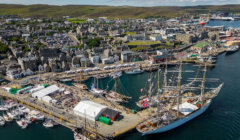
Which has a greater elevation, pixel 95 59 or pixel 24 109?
pixel 95 59

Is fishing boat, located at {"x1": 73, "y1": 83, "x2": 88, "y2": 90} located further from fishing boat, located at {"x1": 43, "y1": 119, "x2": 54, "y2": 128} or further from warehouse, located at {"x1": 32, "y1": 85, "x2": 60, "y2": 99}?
fishing boat, located at {"x1": 43, "y1": 119, "x2": 54, "y2": 128}

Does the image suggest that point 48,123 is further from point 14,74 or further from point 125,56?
point 125,56

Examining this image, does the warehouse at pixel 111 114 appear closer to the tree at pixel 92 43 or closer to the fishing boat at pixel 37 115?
the fishing boat at pixel 37 115

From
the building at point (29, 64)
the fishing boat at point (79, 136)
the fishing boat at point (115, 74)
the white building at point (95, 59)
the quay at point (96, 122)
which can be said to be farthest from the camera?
the white building at point (95, 59)

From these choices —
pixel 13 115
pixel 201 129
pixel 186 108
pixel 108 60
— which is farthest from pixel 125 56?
pixel 13 115

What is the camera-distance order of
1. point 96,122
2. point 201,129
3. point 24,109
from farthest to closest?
point 24,109 < point 96,122 < point 201,129

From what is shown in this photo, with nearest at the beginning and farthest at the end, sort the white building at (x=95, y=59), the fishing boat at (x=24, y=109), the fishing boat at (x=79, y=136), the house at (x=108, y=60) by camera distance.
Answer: the fishing boat at (x=79, y=136), the fishing boat at (x=24, y=109), the house at (x=108, y=60), the white building at (x=95, y=59)

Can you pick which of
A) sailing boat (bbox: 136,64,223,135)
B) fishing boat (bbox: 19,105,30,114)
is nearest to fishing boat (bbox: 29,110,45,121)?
fishing boat (bbox: 19,105,30,114)

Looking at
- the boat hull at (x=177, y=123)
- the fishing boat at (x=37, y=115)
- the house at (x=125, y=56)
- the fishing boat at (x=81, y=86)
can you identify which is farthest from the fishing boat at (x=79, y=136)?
the house at (x=125, y=56)

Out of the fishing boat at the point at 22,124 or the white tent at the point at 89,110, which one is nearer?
the fishing boat at the point at 22,124
